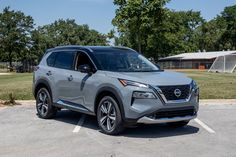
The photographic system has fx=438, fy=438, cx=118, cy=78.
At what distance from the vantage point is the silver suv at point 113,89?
8.06 metres

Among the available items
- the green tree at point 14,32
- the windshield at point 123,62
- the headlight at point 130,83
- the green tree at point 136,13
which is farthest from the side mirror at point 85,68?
the green tree at point 14,32

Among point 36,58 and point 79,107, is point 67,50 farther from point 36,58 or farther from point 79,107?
point 36,58

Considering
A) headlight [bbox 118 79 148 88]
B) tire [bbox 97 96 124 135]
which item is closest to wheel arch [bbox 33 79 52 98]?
tire [bbox 97 96 124 135]

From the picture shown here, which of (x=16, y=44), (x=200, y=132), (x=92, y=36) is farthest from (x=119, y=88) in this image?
(x=92, y=36)

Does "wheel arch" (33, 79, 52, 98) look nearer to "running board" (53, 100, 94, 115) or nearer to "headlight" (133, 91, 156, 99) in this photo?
"running board" (53, 100, 94, 115)

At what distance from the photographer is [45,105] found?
10.9m

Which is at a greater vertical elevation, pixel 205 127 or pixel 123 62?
pixel 123 62

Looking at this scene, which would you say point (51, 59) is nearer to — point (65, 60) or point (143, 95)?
point (65, 60)

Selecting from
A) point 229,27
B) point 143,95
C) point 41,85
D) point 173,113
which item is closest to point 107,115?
point 143,95

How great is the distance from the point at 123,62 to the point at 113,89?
1252 millimetres

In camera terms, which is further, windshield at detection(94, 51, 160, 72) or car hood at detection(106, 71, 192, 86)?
windshield at detection(94, 51, 160, 72)

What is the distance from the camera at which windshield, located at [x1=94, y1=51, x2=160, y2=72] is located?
920 centimetres

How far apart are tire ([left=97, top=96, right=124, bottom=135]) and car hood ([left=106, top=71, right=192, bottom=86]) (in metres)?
0.51

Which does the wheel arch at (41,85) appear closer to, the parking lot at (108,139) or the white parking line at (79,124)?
the parking lot at (108,139)
